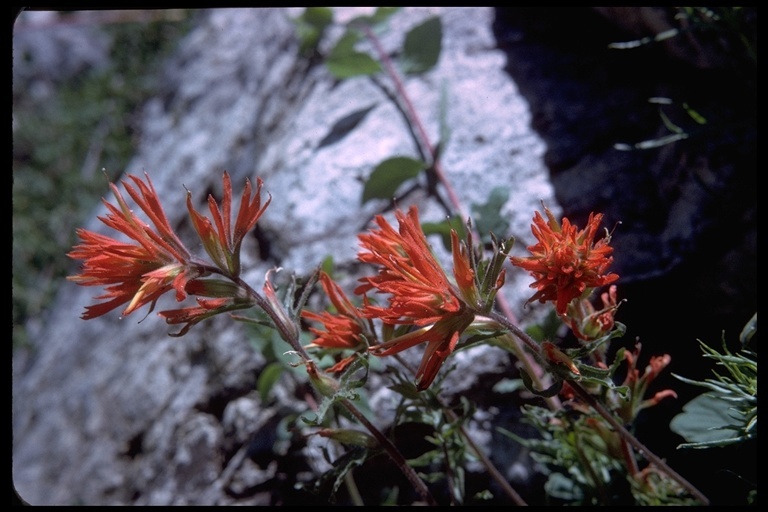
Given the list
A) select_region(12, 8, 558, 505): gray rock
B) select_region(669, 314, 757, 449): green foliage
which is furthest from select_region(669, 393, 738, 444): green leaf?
select_region(12, 8, 558, 505): gray rock

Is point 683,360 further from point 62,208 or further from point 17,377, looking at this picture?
point 62,208

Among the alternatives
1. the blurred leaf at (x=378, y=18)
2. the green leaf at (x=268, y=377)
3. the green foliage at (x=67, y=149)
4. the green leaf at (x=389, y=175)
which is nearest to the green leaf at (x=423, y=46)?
the blurred leaf at (x=378, y=18)

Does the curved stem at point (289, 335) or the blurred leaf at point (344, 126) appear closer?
the curved stem at point (289, 335)

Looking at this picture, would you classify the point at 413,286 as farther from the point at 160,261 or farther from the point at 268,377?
the point at 268,377

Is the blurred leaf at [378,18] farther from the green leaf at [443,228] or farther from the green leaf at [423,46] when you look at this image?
the green leaf at [443,228]

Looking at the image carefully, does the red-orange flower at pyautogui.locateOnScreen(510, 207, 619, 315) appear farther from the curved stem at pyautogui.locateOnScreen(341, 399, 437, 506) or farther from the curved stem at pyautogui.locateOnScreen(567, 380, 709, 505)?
the curved stem at pyautogui.locateOnScreen(341, 399, 437, 506)

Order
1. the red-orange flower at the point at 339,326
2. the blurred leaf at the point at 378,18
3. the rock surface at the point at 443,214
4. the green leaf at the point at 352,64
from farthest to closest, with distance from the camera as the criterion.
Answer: the blurred leaf at the point at 378,18 < the green leaf at the point at 352,64 < the rock surface at the point at 443,214 < the red-orange flower at the point at 339,326

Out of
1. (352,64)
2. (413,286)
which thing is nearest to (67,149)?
(352,64)
